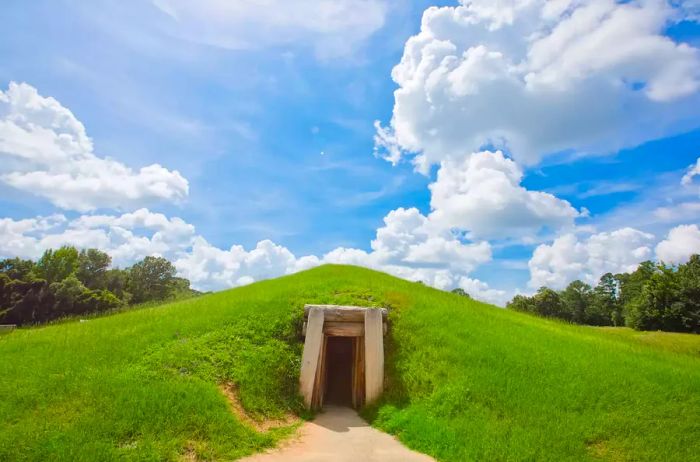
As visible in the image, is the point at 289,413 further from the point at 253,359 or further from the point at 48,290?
the point at 48,290

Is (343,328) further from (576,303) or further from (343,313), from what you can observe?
(576,303)

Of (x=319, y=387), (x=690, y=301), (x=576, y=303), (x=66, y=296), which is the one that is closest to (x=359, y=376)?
(x=319, y=387)

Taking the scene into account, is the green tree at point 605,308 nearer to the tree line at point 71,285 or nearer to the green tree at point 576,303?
the green tree at point 576,303

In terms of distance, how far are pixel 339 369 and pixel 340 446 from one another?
900 centimetres

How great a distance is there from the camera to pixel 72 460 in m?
7.71

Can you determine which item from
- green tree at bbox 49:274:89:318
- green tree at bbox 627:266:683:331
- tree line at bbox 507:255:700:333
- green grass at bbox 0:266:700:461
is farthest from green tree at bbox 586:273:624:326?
green tree at bbox 49:274:89:318

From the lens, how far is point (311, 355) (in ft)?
A: 39.6

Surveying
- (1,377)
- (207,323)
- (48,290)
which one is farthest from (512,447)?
(48,290)

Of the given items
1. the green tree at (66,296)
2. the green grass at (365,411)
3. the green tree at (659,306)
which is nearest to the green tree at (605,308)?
the green tree at (659,306)

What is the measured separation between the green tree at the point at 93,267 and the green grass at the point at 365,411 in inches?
2121

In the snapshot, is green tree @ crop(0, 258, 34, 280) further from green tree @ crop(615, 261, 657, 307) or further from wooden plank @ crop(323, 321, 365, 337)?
green tree @ crop(615, 261, 657, 307)

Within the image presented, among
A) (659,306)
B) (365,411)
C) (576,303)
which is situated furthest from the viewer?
(576,303)

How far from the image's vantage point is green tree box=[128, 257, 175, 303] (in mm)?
68375

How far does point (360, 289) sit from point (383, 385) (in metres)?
4.73
